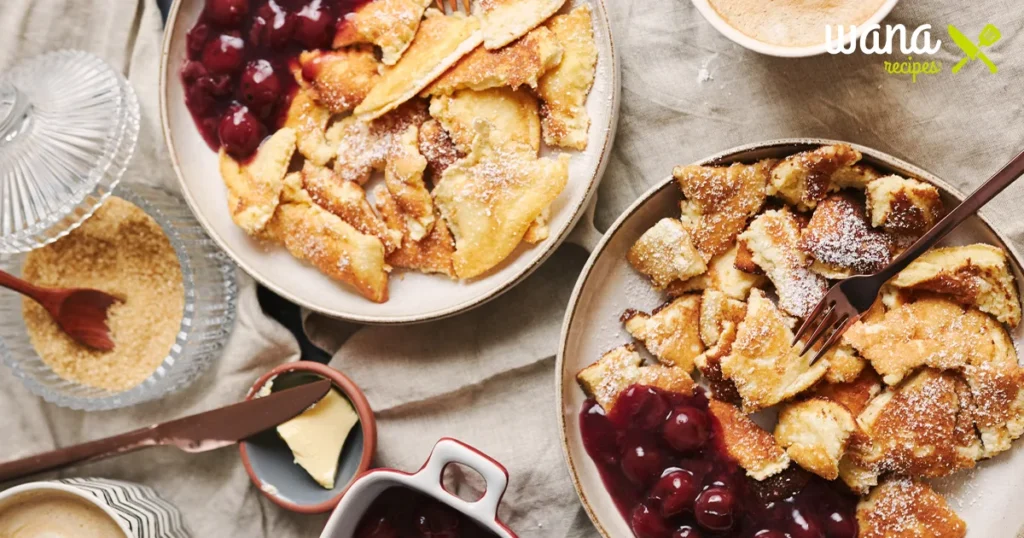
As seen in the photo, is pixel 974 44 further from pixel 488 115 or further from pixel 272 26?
pixel 272 26

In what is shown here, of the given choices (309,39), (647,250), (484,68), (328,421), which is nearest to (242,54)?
(309,39)

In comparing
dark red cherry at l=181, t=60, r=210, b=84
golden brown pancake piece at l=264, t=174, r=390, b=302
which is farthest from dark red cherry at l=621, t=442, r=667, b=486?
dark red cherry at l=181, t=60, r=210, b=84

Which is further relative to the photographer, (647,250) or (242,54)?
(242,54)

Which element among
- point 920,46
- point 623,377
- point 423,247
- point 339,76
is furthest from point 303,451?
point 920,46

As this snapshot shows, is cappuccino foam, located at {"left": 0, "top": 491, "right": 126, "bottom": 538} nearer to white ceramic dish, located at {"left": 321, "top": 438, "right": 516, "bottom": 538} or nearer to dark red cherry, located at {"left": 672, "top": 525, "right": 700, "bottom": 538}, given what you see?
white ceramic dish, located at {"left": 321, "top": 438, "right": 516, "bottom": 538}

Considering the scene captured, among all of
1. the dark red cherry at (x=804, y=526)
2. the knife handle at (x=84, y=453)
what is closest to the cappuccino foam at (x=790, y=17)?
the dark red cherry at (x=804, y=526)

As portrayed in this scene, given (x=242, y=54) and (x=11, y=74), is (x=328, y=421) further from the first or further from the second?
(x=11, y=74)

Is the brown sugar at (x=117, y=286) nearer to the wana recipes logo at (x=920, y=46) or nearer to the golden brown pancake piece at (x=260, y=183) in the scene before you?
the golden brown pancake piece at (x=260, y=183)
